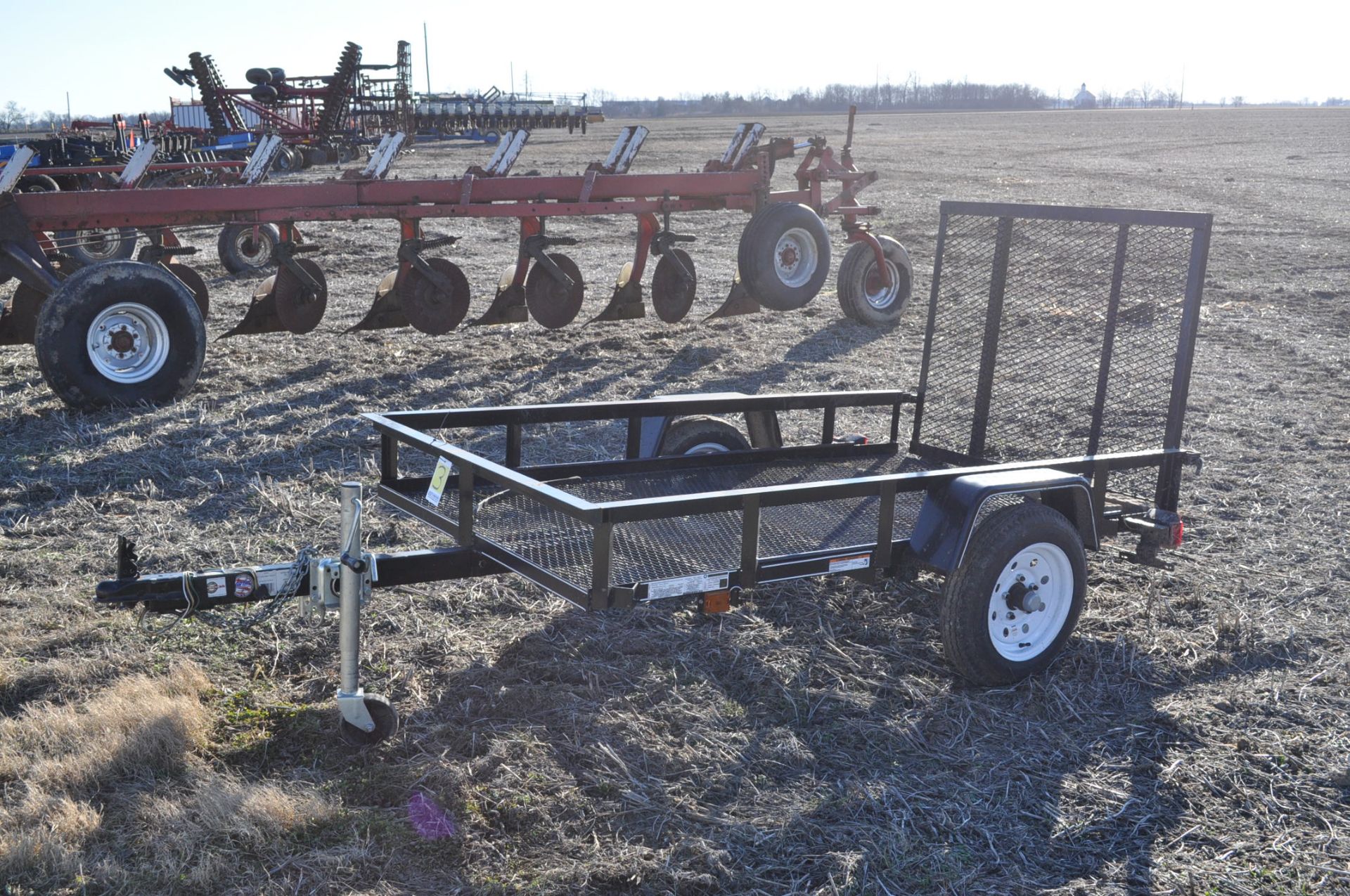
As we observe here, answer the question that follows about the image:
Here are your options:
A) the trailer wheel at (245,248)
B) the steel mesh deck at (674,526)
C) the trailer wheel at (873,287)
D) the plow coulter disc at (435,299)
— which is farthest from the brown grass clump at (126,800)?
the trailer wheel at (245,248)

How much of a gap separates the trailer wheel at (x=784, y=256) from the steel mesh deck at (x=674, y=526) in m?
5.42

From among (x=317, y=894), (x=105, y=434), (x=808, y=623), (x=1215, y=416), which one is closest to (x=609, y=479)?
(x=808, y=623)

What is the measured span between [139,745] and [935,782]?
234cm

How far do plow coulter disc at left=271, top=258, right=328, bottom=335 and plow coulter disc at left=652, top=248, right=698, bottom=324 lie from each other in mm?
2960

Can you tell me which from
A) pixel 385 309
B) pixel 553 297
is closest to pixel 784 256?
pixel 553 297

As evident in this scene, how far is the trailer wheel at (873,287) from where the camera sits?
1139 centimetres

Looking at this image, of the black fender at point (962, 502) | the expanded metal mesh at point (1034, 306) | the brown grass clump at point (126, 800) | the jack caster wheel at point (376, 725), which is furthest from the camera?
the expanded metal mesh at point (1034, 306)

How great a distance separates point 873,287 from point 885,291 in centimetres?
13

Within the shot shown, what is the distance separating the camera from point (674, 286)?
11.3 m

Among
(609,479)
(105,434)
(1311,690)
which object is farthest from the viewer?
(105,434)

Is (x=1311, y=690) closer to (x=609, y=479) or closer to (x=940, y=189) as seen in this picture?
(x=609, y=479)

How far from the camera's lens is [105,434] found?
7.24m

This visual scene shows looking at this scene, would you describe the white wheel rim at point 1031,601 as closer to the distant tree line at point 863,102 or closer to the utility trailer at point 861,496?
the utility trailer at point 861,496

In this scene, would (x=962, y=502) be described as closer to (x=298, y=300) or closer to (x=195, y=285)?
(x=298, y=300)
